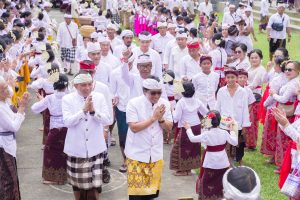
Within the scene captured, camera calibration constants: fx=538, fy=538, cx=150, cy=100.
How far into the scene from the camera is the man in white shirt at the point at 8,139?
6102mm

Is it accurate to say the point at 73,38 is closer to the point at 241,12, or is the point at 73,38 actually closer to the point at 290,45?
the point at 241,12

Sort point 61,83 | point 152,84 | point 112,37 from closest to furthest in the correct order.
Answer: point 152,84
point 61,83
point 112,37

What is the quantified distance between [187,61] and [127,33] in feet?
4.10

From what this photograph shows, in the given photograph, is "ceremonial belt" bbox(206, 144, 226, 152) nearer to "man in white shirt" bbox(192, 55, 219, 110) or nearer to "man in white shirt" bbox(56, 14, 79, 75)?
"man in white shirt" bbox(192, 55, 219, 110)

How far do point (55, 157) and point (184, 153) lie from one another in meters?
1.94

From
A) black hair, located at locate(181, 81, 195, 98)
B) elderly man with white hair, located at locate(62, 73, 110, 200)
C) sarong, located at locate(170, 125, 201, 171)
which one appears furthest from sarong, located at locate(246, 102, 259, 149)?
elderly man with white hair, located at locate(62, 73, 110, 200)

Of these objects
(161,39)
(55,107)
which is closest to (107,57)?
(55,107)

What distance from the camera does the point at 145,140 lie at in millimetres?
6023

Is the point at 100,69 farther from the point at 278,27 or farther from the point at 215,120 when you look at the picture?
the point at 278,27

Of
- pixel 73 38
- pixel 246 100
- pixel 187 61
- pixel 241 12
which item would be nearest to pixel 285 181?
pixel 246 100

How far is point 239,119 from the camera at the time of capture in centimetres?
816

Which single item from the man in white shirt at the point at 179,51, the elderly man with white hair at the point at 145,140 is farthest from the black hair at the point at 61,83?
the man in white shirt at the point at 179,51

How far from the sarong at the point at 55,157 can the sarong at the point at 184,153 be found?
1685mm

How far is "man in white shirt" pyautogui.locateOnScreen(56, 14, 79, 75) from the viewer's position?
15.3 meters
